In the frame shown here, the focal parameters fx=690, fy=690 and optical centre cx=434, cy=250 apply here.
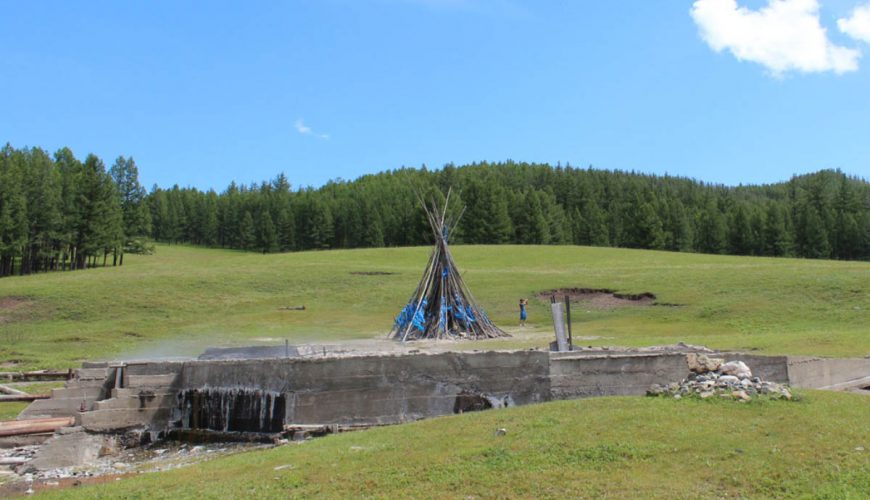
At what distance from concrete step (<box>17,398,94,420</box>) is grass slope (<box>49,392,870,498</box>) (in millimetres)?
6058

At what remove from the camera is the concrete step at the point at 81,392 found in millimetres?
14867

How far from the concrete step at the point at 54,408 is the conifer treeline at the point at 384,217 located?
1797 inches

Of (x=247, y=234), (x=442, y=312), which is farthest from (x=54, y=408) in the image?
(x=247, y=234)

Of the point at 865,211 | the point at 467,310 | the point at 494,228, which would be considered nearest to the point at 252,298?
the point at 467,310

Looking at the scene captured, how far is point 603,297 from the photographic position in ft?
111

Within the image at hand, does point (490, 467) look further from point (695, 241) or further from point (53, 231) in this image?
point (695, 241)

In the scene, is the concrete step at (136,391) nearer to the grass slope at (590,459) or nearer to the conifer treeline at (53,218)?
the grass slope at (590,459)

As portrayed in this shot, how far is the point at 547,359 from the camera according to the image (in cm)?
1273

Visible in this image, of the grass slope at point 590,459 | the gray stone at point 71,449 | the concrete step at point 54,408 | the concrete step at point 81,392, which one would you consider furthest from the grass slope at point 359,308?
the grass slope at point 590,459

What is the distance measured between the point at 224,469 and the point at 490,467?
394 cm

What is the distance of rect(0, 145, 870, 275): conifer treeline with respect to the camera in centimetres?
5938

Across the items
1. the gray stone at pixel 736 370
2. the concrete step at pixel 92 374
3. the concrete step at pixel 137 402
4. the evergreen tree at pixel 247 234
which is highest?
the evergreen tree at pixel 247 234

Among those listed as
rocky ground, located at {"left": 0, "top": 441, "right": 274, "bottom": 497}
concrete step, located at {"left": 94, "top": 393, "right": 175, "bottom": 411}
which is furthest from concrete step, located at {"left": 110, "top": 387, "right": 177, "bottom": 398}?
rocky ground, located at {"left": 0, "top": 441, "right": 274, "bottom": 497}

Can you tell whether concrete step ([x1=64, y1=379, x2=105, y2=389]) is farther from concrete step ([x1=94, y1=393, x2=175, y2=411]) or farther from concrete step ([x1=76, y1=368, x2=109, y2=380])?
concrete step ([x1=94, y1=393, x2=175, y2=411])
